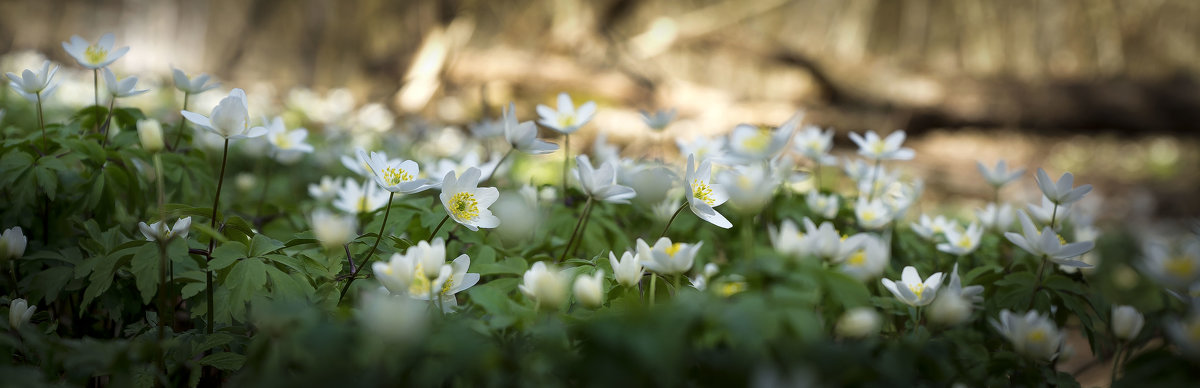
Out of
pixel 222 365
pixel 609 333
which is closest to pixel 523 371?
pixel 609 333

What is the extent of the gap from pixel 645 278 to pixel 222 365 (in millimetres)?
918

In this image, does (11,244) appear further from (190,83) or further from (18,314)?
(190,83)

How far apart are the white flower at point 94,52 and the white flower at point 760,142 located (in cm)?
170

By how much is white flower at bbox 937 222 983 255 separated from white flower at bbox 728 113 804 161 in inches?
30.9

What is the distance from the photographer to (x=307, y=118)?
5.16 metres

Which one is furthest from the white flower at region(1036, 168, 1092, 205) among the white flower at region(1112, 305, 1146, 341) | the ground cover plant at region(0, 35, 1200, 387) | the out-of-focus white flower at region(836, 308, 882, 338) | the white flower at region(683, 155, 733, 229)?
the out-of-focus white flower at region(836, 308, 882, 338)

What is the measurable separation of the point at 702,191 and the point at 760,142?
→ 0.67 ft

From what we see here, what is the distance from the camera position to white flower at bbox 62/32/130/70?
1835 millimetres

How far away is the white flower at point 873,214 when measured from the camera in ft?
6.60

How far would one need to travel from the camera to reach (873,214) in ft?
6.77

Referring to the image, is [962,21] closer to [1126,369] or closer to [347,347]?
[1126,369]

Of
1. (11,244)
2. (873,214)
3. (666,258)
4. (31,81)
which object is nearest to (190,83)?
(31,81)

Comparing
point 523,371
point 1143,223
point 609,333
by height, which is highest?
point 609,333

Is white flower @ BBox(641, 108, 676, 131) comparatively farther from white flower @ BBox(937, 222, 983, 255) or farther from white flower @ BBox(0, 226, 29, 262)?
white flower @ BBox(0, 226, 29, 262)
